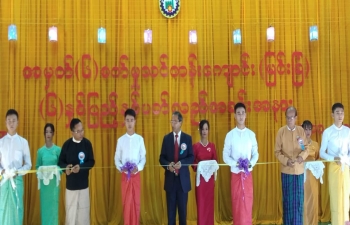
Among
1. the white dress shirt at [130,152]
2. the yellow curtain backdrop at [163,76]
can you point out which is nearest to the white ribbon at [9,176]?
the yellow curtain backdrop at [163,76]

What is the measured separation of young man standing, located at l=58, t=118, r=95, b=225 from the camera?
13.0 ft

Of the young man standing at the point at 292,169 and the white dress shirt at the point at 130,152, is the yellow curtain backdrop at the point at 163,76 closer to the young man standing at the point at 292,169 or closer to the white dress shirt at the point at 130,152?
the white dress shirt at the point at 130,152

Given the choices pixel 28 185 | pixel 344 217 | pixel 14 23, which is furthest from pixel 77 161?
pixel 344 217

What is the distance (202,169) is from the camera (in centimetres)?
424

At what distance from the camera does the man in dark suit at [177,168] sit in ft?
13.5

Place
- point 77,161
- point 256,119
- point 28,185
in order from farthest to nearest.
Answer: point 256,119, point 28,185, point 77,161

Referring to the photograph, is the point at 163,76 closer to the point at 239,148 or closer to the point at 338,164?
the point at 239,148

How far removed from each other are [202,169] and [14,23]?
3242mm

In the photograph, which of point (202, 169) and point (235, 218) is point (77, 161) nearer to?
point (202, 169)

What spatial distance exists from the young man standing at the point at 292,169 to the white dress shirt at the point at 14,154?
2899 millimetres

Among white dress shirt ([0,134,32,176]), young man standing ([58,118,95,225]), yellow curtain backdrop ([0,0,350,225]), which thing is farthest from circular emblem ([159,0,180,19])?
white dress shirt ([0,134,32,176])

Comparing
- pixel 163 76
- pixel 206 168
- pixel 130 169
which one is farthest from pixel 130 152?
pixel 163 76

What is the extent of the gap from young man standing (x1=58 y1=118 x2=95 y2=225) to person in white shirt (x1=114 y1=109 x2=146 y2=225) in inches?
14.1

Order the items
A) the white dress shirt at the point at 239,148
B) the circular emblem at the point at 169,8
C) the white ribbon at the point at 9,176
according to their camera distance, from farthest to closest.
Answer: the circular emblem at the point at 169,8 → the white dress shirt at the point at 239,148 → the white ribbon at the point at 9,176
